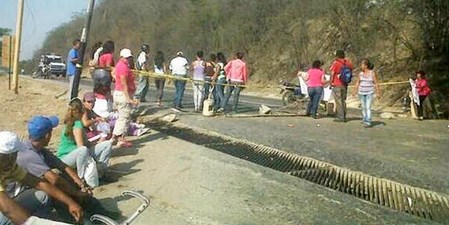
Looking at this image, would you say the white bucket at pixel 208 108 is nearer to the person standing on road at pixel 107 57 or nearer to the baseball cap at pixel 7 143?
the person standing on road at pixel 107 57

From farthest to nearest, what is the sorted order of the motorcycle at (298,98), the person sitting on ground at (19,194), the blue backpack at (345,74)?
the motorcycle at (298,98) → the blue backpack at (345,74) → the person sitting on ground at (19,194)

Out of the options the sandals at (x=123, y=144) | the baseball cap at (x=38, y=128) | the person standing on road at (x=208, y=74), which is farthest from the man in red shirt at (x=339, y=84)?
the baseball cap at (x=38, y=128)

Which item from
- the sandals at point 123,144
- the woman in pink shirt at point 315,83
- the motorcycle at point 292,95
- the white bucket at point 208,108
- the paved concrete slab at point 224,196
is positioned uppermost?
the woman in pink shirt at point 315,83

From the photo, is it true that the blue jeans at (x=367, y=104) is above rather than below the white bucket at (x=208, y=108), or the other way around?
above

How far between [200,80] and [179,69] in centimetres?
88

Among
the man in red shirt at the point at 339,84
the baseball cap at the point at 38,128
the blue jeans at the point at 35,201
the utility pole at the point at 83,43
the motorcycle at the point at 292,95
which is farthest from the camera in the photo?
the motorcycle at the point at 292,95

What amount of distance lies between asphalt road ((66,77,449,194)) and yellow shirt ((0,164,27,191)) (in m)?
5.09

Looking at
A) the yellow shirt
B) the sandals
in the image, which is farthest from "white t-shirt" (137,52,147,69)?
the yellow shirt

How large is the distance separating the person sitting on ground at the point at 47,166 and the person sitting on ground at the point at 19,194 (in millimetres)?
143

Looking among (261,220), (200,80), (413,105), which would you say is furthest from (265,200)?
(413,105)

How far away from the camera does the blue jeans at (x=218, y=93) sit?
553 inches

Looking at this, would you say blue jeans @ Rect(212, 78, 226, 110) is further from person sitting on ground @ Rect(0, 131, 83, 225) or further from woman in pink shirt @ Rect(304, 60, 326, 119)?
person sitting on ground @ Rect(0, 131, 83, 225)

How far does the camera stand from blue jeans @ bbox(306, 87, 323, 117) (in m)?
13.7

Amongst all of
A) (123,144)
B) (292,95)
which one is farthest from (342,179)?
(292,95)
